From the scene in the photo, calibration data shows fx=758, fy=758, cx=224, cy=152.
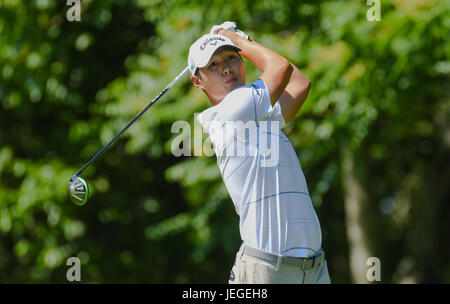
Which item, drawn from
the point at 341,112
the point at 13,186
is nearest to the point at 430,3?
the point at 341,112

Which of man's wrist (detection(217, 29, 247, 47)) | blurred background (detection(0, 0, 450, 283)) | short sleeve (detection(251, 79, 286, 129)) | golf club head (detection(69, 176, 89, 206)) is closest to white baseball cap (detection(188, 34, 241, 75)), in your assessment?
man's wrist (detection(217, 29, 247, 47))

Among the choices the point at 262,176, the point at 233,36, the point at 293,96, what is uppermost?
the point at 233,36

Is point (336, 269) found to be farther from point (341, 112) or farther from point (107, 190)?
point (341, 112)

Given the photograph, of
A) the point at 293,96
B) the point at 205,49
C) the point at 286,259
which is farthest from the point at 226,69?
the point at 286,259

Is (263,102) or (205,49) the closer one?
(263,102)

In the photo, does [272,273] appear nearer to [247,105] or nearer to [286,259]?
[286,259]

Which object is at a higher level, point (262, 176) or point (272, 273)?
point (262, 176)

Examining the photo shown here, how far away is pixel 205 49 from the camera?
3283mm

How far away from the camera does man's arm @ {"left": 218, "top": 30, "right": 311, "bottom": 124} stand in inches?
126

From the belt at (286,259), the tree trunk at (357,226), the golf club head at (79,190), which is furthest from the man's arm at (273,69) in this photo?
the tree trunk at (357,226)

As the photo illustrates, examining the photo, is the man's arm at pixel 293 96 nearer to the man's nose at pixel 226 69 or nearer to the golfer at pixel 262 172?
the golfer at pixel 262 172

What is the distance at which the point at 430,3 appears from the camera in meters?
6.40

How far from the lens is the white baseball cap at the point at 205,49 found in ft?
10.7

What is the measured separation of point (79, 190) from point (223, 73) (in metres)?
0.95
